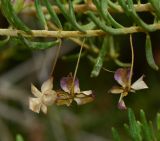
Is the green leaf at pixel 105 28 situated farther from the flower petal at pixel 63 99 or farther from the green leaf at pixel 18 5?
the green leaf at pixel 18 5

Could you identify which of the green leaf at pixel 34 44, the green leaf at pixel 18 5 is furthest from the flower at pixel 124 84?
the green leaf at pixel 18 5

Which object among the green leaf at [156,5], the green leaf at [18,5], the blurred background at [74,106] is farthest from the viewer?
the blurred background at [74,106]

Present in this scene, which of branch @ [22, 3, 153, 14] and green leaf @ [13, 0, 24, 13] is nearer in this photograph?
branch @ [22, 3, 153, 14]

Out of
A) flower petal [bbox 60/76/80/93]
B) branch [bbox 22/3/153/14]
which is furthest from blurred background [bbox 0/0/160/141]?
flower petal [bbox 60/76/80/93]

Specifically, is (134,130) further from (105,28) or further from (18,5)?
(18,5)

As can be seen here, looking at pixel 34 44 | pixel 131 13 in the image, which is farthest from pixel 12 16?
pixel 131 13

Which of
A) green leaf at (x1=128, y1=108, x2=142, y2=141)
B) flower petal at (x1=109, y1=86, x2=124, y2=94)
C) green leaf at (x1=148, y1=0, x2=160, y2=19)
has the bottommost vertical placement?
green leaf at (x1=128, y1=108, x2=142, y2=141)

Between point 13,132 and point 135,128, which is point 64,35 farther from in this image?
point 13,132

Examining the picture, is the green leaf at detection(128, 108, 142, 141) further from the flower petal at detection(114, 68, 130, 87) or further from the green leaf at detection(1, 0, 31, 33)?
the green leaf at detection(1, 0, 31, 33)
